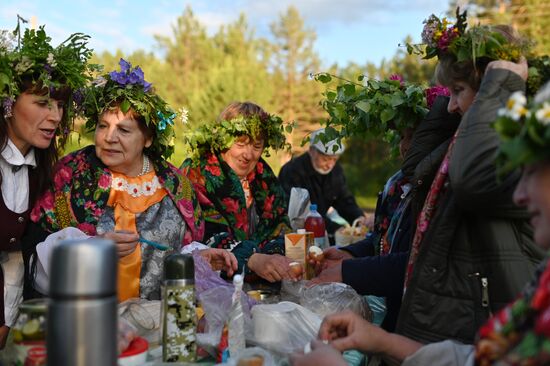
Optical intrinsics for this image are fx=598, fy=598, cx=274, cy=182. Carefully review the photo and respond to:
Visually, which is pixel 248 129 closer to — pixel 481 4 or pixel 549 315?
pixel 549 315

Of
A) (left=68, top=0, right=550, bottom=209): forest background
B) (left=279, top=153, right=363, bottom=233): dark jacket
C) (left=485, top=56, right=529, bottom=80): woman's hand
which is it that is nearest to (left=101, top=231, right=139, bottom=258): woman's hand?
(left=485, top=56, right=529, bottom=80): woman's hand

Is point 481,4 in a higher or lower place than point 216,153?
higher

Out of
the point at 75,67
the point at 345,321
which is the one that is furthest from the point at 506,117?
the point at 75,67

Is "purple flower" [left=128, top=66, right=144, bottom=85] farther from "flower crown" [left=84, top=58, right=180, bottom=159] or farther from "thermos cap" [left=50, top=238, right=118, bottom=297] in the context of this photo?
"thermos cap" [left=50, top=238, right=118, bottom=297]

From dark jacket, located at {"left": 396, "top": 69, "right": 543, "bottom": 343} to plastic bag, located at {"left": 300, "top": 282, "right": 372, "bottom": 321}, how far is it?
1.46ft

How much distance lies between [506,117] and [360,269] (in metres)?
1.45

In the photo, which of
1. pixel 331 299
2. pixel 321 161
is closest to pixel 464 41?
pixel 331 299

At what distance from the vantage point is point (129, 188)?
3.16 metres

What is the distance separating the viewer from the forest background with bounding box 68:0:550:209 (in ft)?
73.8

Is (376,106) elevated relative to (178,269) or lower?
elevated

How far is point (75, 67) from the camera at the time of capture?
9.63ft

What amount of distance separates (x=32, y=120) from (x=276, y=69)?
25248 mm

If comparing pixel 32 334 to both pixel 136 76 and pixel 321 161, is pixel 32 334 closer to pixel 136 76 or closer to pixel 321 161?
pixel 136 76

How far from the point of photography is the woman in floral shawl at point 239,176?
4082 millimetres
